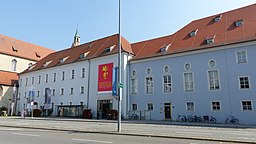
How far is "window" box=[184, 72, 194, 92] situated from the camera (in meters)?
29.4

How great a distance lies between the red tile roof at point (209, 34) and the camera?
27.5 metres

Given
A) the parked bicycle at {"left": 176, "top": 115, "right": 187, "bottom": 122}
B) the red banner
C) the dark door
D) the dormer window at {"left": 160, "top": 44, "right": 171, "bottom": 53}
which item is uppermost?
the dormer window at {"left": 160, "top": 44, "right": 171, "bottom": 53}

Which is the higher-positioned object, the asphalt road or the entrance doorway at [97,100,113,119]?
the entrance doorway at [97,100,113,119]

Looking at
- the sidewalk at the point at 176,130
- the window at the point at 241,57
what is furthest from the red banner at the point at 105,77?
the window at the point at 241,57

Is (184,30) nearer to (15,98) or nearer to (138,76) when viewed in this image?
(138,76)

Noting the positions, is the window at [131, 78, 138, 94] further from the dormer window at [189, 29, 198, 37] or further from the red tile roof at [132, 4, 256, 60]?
the dormer window at [189, 29, 198, 37]

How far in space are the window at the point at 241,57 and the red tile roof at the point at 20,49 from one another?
5410 cm

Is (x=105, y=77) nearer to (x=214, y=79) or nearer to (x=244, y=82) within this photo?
(x=214, y=79)

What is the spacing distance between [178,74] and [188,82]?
1.81 meters

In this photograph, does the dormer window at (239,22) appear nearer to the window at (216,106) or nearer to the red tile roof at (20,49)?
the window at (216,106)

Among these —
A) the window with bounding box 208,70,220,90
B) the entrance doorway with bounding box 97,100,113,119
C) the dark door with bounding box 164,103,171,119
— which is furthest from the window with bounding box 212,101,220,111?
the entrance doorway with bounding box 97,100,113,119

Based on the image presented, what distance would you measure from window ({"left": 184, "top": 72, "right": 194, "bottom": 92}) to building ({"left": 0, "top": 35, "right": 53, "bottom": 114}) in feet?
130

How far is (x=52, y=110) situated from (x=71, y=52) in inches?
516

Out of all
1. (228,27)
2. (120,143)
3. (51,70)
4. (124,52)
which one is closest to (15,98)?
(51,70)
